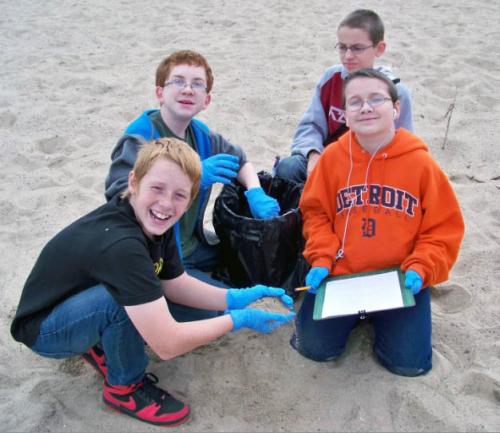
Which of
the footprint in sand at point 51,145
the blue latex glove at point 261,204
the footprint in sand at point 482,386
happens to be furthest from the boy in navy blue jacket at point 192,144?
the footprint in sand at point 51,145

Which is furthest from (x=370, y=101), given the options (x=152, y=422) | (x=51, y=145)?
(x=51, y=145)

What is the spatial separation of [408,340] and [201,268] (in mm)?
948

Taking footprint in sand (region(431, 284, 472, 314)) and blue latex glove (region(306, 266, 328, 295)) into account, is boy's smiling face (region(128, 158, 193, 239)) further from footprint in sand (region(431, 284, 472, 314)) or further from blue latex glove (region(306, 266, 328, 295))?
footprint in sand (region(431, 284, 472, 314))

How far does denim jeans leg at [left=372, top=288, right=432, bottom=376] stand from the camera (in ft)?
6.21

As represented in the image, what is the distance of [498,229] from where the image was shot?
2.69 metres

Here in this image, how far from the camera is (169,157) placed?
1660 mm

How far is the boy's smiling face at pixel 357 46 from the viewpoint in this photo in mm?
2365

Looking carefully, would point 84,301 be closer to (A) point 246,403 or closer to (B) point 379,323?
(A) point 246,403

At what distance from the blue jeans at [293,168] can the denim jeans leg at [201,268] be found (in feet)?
1.52

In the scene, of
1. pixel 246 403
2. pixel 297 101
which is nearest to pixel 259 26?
pixel 297 101

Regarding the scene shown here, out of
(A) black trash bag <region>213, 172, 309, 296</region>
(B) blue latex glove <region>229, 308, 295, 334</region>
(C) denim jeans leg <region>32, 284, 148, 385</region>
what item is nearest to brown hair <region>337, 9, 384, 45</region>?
(A) black trash bag <region>213, 172, 309, 296</region>

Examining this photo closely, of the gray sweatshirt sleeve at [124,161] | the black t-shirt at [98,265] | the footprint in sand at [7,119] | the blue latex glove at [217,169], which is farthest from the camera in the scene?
the footprint in sand at [7,119]

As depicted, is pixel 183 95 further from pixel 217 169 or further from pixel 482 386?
pixel 482 386

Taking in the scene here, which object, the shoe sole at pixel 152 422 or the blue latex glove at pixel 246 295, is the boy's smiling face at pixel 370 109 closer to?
the blue latex glove at pixel 246 295
